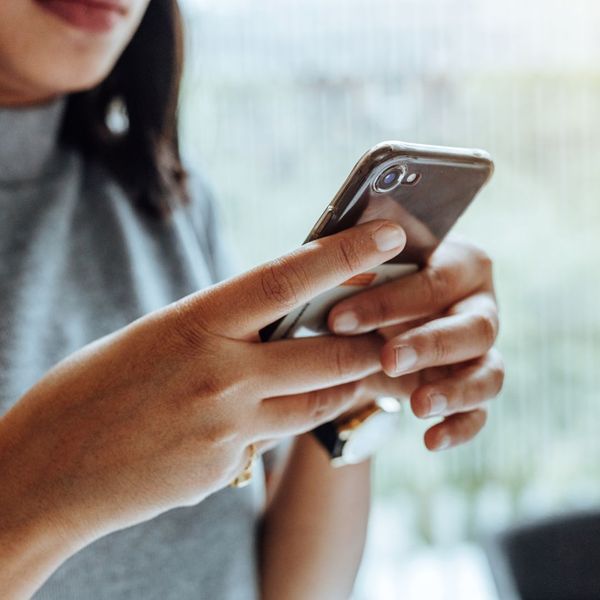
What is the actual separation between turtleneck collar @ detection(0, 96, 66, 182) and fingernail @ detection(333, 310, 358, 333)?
1.41ft

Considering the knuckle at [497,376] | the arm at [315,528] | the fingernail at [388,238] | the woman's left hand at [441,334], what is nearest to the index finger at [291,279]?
the fingernail at [388,238]

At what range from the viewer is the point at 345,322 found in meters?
0.60

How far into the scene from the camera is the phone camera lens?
0.51 meters

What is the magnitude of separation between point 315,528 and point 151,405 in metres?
0.37

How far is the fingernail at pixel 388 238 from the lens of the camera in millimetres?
517

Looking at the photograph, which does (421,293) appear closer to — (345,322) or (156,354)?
(345,322)

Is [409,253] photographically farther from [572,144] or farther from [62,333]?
[572,144]

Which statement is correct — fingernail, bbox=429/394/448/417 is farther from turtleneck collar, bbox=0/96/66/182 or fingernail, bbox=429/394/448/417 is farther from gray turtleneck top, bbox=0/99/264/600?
turtleneck collar, bbox=0/96/66/182

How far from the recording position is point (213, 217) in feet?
3.13

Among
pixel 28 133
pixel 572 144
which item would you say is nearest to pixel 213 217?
pixel 28 133

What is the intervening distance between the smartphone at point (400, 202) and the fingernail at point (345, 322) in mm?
17

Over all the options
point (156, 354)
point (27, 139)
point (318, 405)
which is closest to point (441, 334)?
point (318, 405)

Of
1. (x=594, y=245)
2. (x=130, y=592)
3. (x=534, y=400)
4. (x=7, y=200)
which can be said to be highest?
(x=7, y=200)

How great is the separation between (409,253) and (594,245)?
1.37 meters
